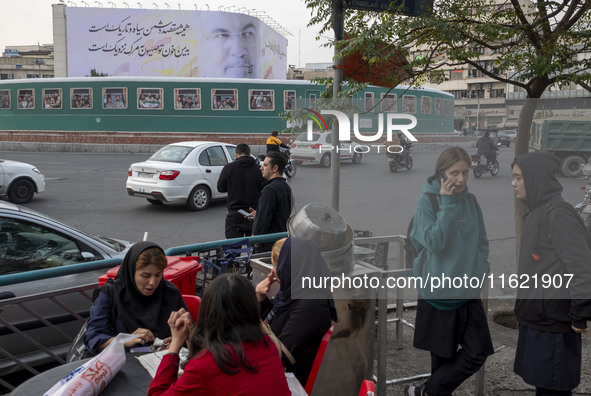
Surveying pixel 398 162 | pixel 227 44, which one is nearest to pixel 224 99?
pixel 227 44

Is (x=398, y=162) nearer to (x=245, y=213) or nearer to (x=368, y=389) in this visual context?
(x=368, y=389)

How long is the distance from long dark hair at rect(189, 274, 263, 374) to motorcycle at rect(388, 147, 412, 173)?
63.3 inches

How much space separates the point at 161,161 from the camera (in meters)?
13.5

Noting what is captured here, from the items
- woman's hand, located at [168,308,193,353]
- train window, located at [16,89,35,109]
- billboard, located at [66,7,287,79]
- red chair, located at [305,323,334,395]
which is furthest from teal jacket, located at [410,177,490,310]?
billboard, located at [66,7,287,79]

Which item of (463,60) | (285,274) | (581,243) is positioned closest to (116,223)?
(463,60)

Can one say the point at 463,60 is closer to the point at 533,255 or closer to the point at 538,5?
the point at 538,5

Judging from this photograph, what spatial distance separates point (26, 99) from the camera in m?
33.6

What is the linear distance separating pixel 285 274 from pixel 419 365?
7.18 ft

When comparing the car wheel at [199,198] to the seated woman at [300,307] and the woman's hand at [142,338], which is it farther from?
the seated woman at [300,307]

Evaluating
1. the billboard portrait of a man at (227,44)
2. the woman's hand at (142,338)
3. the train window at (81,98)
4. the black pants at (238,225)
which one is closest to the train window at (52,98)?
the train window at (81,98)

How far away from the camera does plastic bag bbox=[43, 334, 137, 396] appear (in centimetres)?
242

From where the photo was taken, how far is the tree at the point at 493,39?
4.93m

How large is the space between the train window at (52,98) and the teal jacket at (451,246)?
1295 inches

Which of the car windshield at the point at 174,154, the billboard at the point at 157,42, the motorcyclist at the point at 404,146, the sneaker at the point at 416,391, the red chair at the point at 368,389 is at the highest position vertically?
the billboard at the point at 157,42
